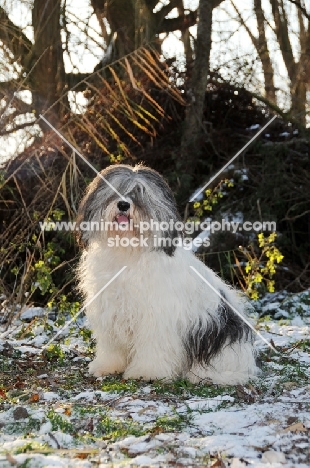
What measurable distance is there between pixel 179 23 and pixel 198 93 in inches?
43.4

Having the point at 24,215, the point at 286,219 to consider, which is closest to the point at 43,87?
the point at 24,215

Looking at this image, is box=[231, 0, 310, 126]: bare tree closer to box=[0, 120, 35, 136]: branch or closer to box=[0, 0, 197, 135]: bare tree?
box=[0, 0, 197, 135]: bare tree

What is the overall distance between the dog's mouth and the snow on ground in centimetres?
103

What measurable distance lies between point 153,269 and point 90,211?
1.90 ft

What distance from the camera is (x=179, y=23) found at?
9836 mm

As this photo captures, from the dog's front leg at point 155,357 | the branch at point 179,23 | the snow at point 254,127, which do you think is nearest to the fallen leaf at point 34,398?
the dog's front leg at point 155,357

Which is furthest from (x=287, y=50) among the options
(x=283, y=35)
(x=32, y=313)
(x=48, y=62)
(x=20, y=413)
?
(x=20, y=413)

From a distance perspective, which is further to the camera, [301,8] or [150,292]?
[301,8]

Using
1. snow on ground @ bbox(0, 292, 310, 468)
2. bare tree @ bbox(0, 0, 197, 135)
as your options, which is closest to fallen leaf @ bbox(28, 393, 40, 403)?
snow on ground @ bbox(0, 292, 310, 468)

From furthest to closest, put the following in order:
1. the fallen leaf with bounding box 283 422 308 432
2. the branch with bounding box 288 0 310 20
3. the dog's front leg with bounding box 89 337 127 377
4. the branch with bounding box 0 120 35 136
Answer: the branch with bounding box 288 0 310 20
the branch with bounding box 0 120 35 136
the dog's front leg with bounding box 89 337 127 377
the fallen leaf with bounding box 283 422 308 432

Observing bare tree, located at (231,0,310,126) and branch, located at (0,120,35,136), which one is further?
bare tree, located at (231,0,310,126)

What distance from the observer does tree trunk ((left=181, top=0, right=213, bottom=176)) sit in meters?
9.52

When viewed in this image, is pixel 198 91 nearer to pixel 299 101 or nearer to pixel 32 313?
pixel 299 101

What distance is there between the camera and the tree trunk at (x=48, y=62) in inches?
287
